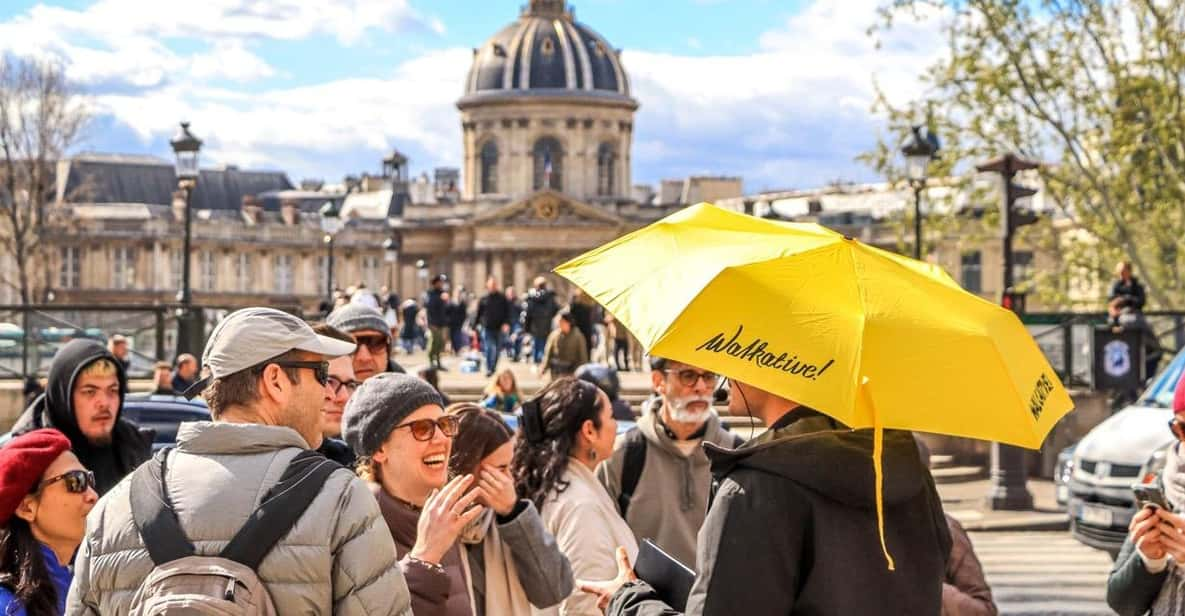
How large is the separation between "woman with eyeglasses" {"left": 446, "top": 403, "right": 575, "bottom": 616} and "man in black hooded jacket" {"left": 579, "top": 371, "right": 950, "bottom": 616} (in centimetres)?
114

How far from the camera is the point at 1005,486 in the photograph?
1922 cm

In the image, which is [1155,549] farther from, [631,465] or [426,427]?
[631,465]

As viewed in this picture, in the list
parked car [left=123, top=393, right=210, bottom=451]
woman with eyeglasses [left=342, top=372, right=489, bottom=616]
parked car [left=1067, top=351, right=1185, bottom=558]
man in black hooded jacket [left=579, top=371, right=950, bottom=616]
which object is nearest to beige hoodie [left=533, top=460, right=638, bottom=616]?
woman with eyeglasses [left=342, top=372, right=489, bottom=616]

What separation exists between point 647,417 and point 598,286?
2.66 m

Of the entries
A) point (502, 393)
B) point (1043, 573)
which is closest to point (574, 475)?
point (1043, 573)

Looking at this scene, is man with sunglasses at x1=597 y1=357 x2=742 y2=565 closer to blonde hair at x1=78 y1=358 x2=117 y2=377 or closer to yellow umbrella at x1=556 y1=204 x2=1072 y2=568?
blonde hair at x1=78 y1=358 x2=117 y2=377

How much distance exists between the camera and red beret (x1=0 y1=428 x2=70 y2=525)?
5.39 meters

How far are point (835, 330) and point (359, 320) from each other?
3.85 m

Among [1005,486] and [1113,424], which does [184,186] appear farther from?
[1113,424]

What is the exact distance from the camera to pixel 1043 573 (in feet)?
47.8

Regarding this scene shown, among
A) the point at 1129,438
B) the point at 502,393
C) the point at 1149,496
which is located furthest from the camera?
the point at 502,393

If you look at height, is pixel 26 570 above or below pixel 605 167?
below

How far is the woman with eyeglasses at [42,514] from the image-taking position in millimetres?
5289

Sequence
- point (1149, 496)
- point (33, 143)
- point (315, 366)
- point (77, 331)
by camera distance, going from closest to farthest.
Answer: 1. point (315, 366)
2. point (1149, 496)
3. point (77, 331)
4. point (33, 143)
